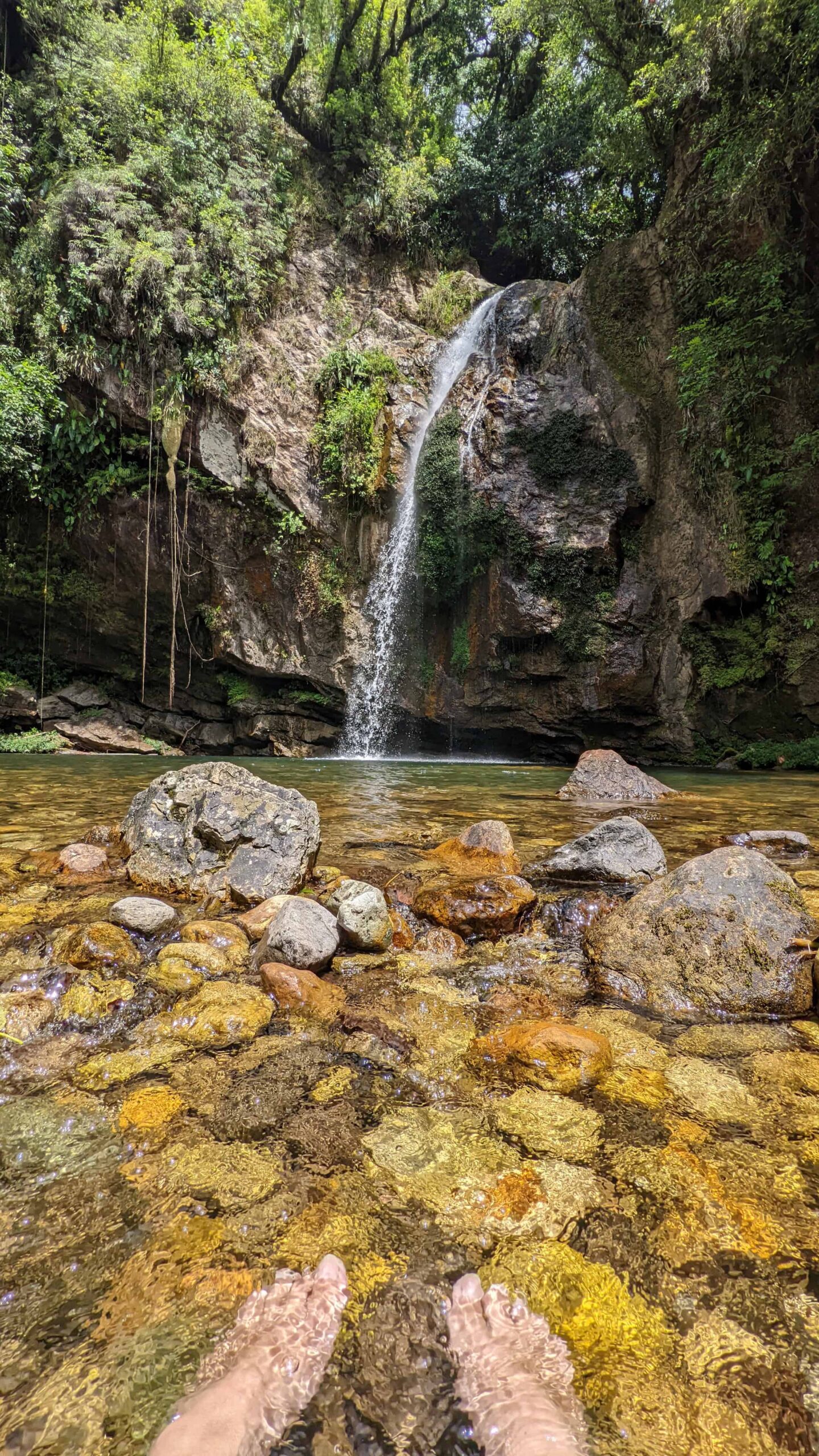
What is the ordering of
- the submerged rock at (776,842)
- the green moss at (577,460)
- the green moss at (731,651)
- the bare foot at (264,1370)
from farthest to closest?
the green moss at (577,460), the green moss at (731,651), the submerged rock at (776,842), the bare foot at (264,1370)

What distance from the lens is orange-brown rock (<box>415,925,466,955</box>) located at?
2.43 m

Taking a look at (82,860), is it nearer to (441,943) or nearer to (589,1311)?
(441,943)

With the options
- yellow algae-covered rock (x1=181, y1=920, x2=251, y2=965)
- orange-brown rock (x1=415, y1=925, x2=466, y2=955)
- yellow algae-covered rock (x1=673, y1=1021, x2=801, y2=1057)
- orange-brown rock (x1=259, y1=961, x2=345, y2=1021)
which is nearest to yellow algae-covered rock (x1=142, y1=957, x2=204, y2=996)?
yellow algae-covered rock (x1=181, y1=920, x2=251, y2=965)

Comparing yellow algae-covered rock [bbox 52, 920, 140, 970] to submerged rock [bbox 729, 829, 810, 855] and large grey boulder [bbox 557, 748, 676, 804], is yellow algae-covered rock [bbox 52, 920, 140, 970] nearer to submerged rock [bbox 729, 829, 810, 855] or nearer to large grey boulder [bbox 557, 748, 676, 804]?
submerged rock [bbox 729, 829, 810, 855]

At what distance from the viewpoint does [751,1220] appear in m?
1.14

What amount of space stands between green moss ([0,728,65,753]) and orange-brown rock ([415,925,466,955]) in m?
12.2

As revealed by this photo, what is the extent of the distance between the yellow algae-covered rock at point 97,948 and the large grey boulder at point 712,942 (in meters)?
1.75

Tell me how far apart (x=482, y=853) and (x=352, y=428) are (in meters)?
11.3

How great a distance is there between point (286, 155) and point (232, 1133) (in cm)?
1881

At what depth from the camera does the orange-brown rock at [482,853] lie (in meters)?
3.18

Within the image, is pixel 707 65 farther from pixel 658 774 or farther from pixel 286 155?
pixel 658 774

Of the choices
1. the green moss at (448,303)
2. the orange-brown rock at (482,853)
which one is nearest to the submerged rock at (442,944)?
the orange-brown rock at (482,853)

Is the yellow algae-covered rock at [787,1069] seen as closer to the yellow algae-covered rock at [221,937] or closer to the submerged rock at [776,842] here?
the yellow algae-covered rock at [221,937]

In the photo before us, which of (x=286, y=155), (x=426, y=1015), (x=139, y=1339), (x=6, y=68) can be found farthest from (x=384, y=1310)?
(x=6, y=68)
